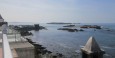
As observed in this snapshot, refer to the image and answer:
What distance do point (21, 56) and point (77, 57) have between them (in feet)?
49.9

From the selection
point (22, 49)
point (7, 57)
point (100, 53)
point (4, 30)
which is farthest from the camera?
point (22, 49)

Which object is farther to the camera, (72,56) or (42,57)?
(72,56)

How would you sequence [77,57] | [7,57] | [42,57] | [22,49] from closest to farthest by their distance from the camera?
[7,57] → [22,49] → [42,57] → [77,57]

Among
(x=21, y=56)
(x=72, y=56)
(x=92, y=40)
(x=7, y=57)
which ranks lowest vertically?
(x=72, y=56)

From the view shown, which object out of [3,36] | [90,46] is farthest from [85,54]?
[3,36]

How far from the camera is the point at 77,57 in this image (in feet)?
69.9

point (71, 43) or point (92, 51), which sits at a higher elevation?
point (92, 51)

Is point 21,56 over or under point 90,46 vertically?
under

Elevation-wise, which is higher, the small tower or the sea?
the small tower

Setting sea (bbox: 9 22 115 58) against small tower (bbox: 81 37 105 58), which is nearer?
small tower (bbox: 81 37 105 58)

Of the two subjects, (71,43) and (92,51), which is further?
(71,43)

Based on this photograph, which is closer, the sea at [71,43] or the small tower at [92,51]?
the small tower at [92,51]

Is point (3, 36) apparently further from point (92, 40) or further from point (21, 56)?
point (21, 56)

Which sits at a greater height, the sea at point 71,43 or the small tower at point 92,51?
the small tower at point 92,51
